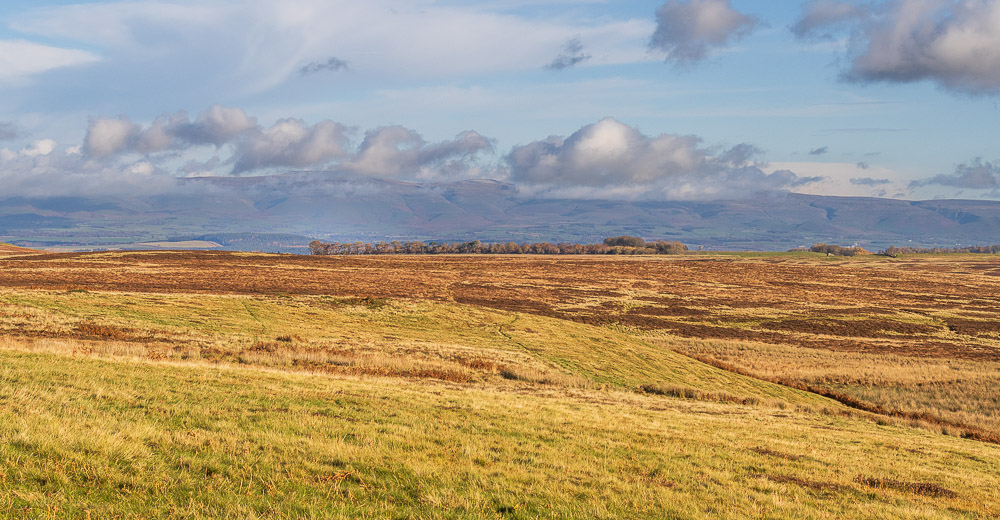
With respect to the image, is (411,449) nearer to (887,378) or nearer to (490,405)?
(490,405)

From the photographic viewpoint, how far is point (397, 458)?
464 inches

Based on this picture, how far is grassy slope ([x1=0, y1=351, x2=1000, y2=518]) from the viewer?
9.20m

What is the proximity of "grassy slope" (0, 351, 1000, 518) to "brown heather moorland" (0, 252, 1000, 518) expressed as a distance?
7 centimetres

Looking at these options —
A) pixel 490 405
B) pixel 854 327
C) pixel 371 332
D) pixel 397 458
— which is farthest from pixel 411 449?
pixel 854 327

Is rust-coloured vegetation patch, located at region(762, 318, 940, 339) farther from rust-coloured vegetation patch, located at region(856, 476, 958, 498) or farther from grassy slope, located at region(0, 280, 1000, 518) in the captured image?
rust-coloured vegetation patch, located at region(856, 476, 958, 498)

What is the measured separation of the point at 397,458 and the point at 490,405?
8.29 metres

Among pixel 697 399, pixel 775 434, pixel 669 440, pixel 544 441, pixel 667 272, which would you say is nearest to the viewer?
pixel 544 441

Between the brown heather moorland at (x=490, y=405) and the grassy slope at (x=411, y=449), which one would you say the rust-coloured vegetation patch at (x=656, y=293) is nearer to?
the brown heather moorland at (x=490, y=405)

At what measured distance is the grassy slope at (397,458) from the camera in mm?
9203

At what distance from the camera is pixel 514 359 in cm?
3519

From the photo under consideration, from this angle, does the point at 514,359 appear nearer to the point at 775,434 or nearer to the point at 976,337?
the point at 775,434

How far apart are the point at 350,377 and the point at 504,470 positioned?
14.3m

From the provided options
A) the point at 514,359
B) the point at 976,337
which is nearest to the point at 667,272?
the point at 976,337

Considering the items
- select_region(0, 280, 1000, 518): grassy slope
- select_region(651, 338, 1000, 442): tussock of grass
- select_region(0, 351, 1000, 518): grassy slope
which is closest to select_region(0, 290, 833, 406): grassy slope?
select_region(0, 280, 1000, 518): grassy slope
